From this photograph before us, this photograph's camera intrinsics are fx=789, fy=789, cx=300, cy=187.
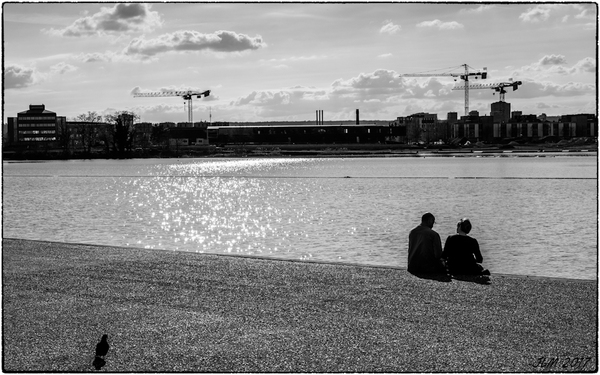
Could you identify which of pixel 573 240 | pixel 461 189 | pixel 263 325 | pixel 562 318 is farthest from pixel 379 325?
pixel 461 189

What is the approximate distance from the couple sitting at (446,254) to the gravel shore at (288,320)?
2.05 ft

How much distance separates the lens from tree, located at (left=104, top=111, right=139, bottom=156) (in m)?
167

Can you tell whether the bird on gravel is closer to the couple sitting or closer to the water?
the couple sitting

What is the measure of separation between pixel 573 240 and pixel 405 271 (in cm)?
1378

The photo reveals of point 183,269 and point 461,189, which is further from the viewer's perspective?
point 461,189

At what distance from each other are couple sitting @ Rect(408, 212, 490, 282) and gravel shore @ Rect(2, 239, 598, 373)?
0.63 meters

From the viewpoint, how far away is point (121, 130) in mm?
167375

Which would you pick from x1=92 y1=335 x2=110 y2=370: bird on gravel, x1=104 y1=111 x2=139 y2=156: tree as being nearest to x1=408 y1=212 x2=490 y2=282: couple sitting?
x1=92 y1=335 x2=110 y2=370: bird on gravel

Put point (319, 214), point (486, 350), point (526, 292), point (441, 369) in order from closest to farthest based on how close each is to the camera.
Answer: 1. point (441, 369)
2. point (486, 350)
3. point (526, 292)
4. point (319, 214)

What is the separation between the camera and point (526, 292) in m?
12.7

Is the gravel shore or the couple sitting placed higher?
the couple sitting

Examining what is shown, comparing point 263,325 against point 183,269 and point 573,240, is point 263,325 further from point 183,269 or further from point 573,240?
point 573,240
